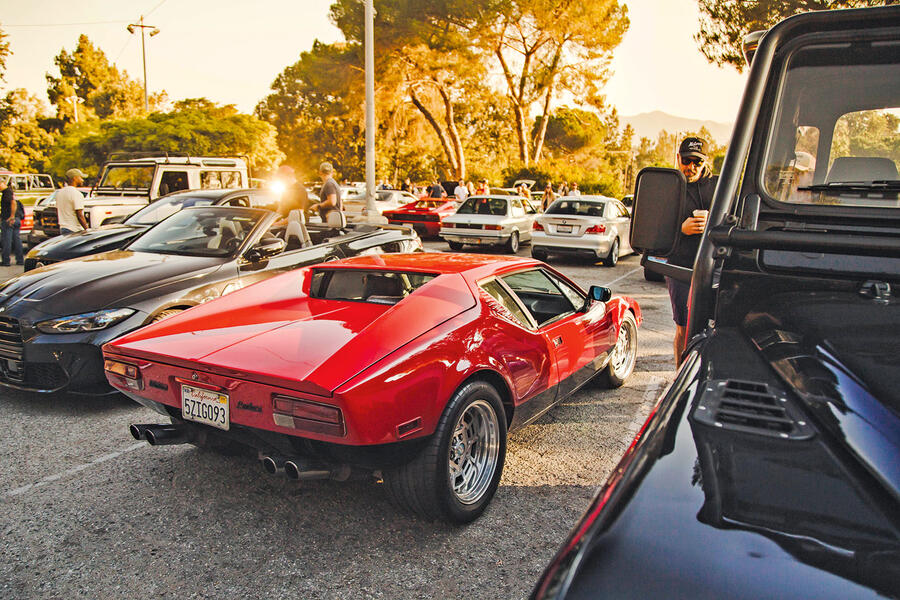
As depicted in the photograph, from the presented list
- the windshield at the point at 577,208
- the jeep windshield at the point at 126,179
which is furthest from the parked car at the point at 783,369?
the jeep windshield at the point at 126,179

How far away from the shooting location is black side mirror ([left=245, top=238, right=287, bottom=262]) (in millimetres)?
6230

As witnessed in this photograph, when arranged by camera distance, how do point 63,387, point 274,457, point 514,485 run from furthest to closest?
point 63,387 < point 514,485 < point 274,457

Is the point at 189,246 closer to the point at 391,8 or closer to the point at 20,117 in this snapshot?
the point at 391,8

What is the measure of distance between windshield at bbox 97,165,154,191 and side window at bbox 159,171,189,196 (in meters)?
0.27

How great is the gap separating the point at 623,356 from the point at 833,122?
11.3 ft

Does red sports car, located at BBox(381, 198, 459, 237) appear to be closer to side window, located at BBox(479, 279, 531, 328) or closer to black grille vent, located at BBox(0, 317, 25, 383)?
black grille vent, located at BBox(0, 317, 25, 383)

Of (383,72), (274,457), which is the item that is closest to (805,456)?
(274,457)

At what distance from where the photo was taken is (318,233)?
784 cm

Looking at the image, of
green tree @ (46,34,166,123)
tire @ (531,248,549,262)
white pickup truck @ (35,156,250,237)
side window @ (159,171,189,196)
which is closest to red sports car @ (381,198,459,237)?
tire @ (531,248,549,262)

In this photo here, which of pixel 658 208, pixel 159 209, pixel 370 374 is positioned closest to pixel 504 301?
pixel 370 374

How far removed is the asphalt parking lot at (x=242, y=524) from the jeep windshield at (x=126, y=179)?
939 centimetres

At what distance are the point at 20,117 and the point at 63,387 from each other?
1853 inches

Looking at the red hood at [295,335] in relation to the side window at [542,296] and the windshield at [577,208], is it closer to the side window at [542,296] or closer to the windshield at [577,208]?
the side window at [542,296]

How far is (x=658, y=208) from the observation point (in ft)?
7.86
